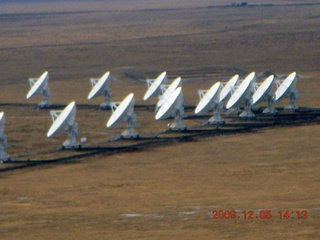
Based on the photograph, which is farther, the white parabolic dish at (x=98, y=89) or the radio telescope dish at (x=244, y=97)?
the white parabolic dish at (x=98, y=89)

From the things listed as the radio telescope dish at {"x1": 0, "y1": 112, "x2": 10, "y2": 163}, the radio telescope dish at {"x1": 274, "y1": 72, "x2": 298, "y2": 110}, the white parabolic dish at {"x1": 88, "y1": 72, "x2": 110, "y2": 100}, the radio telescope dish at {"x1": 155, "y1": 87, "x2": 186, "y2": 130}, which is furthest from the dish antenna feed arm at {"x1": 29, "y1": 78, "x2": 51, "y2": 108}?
the radio telescope dish at {"x1": 0, "y1": 112, "x2": 10, "y2": 163}

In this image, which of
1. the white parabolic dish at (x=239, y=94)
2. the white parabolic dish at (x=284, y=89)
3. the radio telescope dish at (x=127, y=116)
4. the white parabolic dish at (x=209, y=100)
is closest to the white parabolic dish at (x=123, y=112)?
the radio telescope dish at (x=127, y=116)

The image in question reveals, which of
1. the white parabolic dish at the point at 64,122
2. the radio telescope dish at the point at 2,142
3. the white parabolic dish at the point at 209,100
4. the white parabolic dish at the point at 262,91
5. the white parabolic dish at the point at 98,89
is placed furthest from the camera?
the white parabolic dish at the point at 98,89

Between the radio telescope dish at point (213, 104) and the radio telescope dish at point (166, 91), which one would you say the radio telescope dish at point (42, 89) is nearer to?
the radio telescope dish at point (166, 91)

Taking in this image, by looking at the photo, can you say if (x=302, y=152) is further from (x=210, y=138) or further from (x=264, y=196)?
(x=264, y=196)

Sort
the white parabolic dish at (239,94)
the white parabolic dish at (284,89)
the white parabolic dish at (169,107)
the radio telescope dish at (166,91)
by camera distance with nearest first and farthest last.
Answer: the white parabolic dish at (169,107)
the white parabolic dish at (239,94)
the radio telescope dish at (166,91)
the white parabolic dish at (284,89)

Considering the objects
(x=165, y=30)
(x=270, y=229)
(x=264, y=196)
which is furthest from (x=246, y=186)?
(x=165, y=30)

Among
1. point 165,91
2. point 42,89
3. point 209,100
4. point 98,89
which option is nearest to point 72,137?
point 209,100
